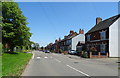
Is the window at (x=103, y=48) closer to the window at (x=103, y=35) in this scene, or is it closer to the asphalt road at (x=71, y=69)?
the window at (x=103, y=35)

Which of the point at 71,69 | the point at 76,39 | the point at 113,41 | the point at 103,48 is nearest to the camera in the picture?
the point at 71,69

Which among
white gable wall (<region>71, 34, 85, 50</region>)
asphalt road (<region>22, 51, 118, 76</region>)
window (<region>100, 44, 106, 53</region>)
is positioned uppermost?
white gable wall (<region>71, 34, 85, 50</region>)

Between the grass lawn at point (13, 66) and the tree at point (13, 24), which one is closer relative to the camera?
the grass lawn at point (13, 66)

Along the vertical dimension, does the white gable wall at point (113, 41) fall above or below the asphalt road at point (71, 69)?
above

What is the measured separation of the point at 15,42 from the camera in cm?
3167

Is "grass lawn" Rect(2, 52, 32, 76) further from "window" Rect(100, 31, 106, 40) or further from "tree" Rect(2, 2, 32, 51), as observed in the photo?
"window" Rect(100, 31, 106, 40)

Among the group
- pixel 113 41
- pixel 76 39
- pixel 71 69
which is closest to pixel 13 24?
pixel 113 41

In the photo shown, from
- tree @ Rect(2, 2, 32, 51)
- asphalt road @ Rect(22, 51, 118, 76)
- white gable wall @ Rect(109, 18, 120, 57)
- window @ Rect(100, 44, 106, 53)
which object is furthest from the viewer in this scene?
window @ Rect(100, 44, 106, 53)

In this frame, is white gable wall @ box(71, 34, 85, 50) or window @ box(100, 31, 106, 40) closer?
window @ box(100, 31, 106, 40)

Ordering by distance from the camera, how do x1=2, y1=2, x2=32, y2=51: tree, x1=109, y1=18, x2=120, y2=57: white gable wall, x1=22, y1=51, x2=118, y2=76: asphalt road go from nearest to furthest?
x1=22, y1=51, x2=118, y2=76: asphalt road, x1=2, y1=2, x2=32, y2=51: tree, x1=109, y1=18, x2=120, y2=57: white gable wall

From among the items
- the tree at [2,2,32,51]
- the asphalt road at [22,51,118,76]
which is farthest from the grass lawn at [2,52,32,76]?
the tree at [2,2,32,51]

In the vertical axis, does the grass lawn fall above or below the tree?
below

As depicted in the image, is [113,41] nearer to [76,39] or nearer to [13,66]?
[13,66]

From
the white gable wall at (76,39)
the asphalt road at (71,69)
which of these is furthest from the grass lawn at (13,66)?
the white gable wall at (76,39)
